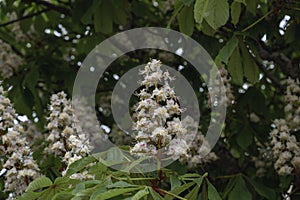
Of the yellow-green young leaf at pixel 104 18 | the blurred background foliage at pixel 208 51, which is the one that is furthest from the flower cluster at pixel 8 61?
the yellow-green young leaf at pixel 104 18

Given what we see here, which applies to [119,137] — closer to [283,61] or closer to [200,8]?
[283,61]

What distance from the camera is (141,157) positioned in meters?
1.69

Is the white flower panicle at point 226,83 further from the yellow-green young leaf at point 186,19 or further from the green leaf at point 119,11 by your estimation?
the green leaf at point 119,11

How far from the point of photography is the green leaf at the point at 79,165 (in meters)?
1.67

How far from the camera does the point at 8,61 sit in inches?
126

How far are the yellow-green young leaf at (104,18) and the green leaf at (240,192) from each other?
3.19ft

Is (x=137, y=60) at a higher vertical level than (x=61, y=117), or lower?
higher

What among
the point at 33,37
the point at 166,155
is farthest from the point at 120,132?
the point at 166,155

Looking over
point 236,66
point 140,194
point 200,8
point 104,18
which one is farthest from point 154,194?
point 104,18

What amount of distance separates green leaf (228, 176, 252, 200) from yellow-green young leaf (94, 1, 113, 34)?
3.19 feet

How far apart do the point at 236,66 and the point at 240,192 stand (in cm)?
47

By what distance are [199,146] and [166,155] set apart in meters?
0.85

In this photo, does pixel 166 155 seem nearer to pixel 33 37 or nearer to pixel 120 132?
pixel 120 132

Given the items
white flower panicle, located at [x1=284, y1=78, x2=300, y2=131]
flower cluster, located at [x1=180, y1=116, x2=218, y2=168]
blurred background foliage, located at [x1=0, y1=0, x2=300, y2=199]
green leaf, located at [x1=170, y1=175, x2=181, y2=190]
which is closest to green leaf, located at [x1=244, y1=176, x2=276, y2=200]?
blurred background foliage, located at [x1=0, y1=0, x2=300, y2=199]
